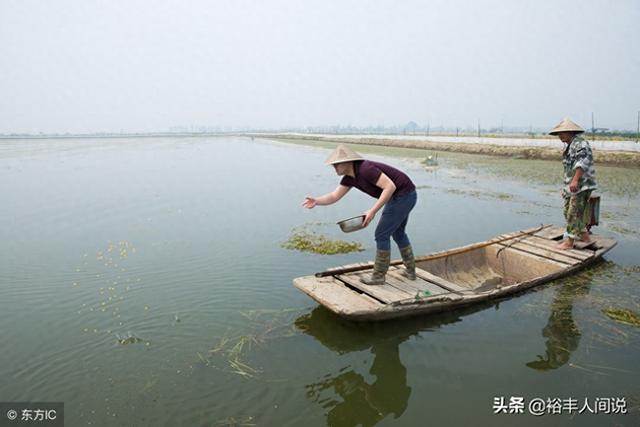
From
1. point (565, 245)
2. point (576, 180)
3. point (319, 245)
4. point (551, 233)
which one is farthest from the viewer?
point (319, 245)

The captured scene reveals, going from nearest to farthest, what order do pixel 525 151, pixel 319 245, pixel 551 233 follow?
pixel 551 233, pixel 319 245, pixel 525 151

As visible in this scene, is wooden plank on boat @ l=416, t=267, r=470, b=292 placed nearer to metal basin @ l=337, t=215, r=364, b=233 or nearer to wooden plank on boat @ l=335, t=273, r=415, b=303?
wooden plank on boat @ l=335, t=273, r=415, b=303

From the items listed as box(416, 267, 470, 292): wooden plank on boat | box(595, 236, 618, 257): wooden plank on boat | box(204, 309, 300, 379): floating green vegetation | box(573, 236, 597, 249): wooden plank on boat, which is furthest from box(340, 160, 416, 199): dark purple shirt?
box(595, 236, 618, 257): wooden plank on boat

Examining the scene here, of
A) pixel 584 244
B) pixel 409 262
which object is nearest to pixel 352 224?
pixel 409 262

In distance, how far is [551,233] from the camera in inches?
321

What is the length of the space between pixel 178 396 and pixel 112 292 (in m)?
3.28

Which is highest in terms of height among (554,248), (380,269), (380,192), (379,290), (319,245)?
(380,192)

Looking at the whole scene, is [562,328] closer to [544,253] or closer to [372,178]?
[544,253]

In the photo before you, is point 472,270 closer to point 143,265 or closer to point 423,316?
point 423,316

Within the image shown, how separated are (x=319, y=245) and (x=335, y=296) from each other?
13.1 feet

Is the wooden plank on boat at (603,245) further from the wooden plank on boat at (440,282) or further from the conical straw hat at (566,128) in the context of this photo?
the wooden plank on boat at (440,282)

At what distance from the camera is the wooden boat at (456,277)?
A: 4899 millimetres

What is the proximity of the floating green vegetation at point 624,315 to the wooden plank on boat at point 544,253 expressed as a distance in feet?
3.33

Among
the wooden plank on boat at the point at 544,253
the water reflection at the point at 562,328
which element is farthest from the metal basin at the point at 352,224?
the wooden plank on boat at the point at 544,253
